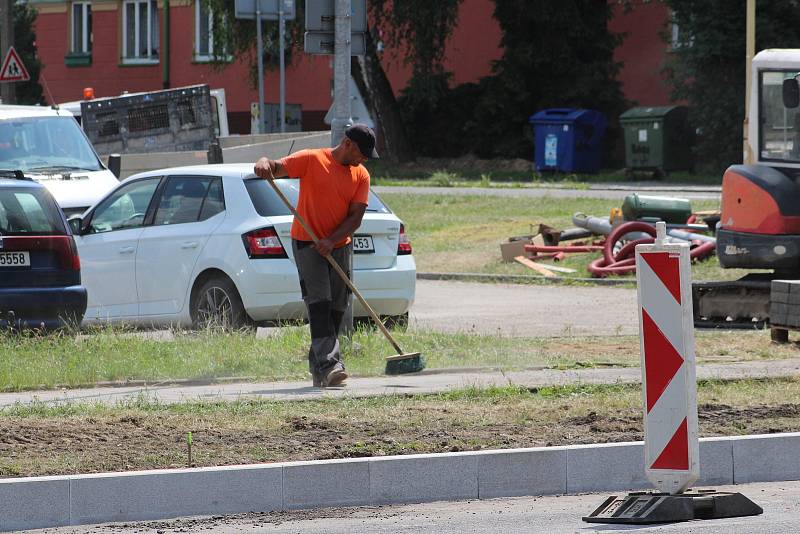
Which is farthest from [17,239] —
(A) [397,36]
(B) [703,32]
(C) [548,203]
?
(A) [397,36]

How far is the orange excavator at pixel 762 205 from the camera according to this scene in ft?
46.6

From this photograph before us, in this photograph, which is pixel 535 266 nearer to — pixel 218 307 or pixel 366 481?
pixel 218 307

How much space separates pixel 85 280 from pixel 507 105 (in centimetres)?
2579

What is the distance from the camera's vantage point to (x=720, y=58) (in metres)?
31.8

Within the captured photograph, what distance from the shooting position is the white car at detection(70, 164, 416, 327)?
11805 millimetres

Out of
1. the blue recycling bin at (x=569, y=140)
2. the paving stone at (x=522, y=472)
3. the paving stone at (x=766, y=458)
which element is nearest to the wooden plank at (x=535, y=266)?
the paving stone at (x=766, y=458)

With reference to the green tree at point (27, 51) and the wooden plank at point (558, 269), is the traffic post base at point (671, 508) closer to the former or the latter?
the wooden plank at point (558, 269)

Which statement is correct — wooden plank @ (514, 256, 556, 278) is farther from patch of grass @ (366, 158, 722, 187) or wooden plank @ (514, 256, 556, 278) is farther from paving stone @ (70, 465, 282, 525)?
paving stone @ (70, 465, 282, 525)

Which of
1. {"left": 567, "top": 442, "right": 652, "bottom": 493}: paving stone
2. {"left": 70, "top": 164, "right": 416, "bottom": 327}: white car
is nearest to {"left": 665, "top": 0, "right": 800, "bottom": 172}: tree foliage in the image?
{"left": 70, "top": 164, "right": 416, "bottom": 327}: white car

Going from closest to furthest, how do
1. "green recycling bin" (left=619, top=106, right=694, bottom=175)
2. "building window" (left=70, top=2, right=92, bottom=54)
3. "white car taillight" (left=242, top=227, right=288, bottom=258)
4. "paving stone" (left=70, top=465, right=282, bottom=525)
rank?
"paving stone" (left=70, top=465, right=282, bottom=525), "white car taillight" (left=242, top=227, right=288, bottom=258), "green recycling bin" (left=619, top=106, right=694, bottom=175), "building window" (left=70, top=2, right=92, bottom=54)

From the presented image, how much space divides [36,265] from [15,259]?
17 cm

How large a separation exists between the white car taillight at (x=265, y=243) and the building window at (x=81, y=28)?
127 feet

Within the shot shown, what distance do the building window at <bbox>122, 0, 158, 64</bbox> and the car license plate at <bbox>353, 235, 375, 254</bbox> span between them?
1431 inches

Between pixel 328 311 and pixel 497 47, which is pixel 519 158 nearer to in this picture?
pixel 497 47
